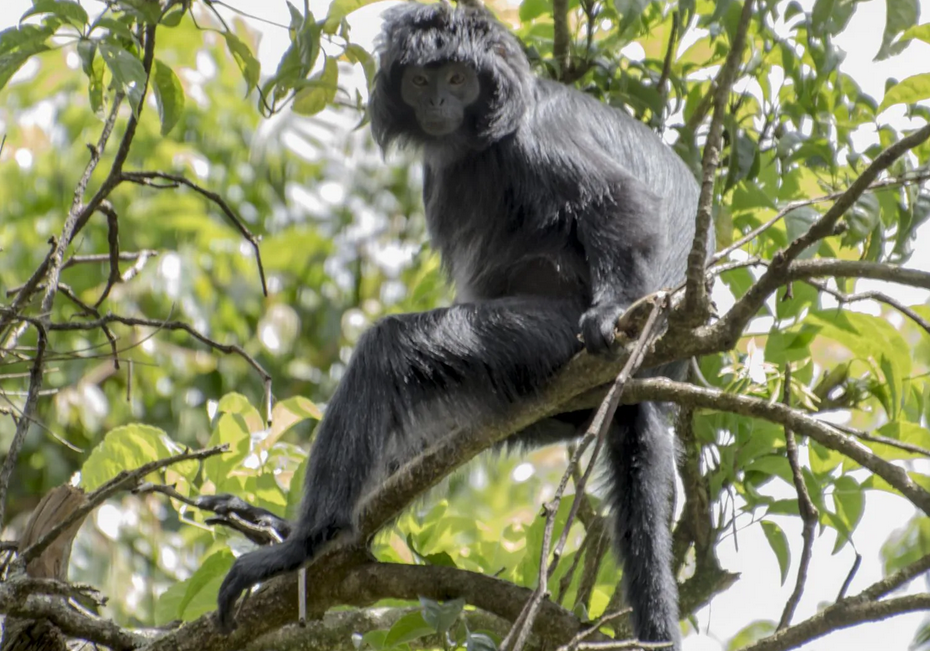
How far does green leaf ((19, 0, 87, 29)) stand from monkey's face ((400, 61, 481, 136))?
52.3 inches

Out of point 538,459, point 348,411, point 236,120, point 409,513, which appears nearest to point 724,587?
point 409,513

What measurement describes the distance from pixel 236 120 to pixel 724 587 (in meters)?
5.19

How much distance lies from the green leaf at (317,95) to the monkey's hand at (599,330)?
1007 mm

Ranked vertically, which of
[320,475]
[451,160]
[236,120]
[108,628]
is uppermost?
[236,120]

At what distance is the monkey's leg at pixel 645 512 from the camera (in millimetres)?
2854

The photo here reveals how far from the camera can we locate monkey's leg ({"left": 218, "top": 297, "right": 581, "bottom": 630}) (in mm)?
2889

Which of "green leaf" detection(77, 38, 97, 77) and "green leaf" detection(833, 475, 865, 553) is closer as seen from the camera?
"green leaf" detection(77, 38, 97, 77)

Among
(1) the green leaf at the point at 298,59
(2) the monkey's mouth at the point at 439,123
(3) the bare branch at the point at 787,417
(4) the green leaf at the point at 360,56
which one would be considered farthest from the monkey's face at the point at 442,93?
(3) the bare branch at the point at 787,417

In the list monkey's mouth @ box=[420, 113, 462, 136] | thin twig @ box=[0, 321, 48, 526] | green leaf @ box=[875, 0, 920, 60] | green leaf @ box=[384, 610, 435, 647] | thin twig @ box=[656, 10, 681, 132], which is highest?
thin twig @ box=[656, 10, 681, 132]

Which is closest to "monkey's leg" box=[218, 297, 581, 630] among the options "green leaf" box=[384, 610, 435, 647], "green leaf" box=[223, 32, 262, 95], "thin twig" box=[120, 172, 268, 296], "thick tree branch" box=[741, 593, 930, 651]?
"thin twig" box=[120, 172, 268, 296]

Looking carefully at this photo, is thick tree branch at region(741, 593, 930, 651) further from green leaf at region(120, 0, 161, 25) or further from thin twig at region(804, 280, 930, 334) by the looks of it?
green leaf at region(120, 0, 161, 25)

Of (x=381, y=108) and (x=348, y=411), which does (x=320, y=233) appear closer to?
(x=381, y=108)

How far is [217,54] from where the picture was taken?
697 centimetres

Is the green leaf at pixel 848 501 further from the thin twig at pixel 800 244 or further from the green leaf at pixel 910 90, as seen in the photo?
the green leaf at pixel 910 90
